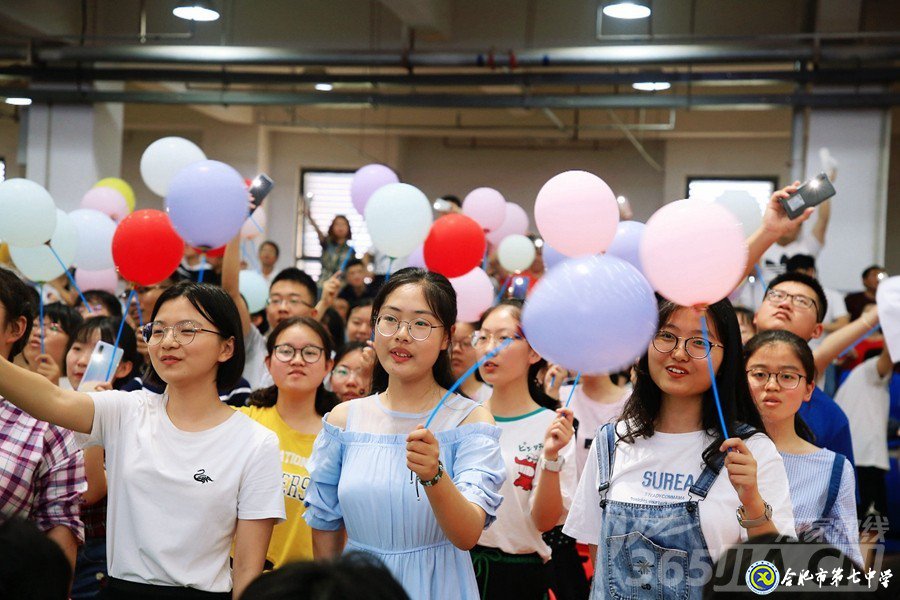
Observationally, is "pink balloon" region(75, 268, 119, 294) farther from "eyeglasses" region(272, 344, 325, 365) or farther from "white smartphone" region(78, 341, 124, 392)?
"eyeglasses" region(272, 344, 325, 365)

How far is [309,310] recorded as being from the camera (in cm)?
427

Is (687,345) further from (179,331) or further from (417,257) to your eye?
(417,257)

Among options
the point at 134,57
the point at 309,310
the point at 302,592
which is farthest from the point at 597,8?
the point at 302,592

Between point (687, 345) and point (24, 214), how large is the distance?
2726 mm

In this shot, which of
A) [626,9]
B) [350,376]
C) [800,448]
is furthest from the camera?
[626,9]

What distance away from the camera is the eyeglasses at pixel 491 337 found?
314 cm

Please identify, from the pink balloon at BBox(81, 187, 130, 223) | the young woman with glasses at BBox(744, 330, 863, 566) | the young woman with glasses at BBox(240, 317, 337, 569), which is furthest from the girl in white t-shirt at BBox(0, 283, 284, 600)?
the pink balloon at BBox(81, 187, 130, 223)

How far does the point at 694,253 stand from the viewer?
2.12m

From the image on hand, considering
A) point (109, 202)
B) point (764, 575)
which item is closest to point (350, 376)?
point (764, 575)

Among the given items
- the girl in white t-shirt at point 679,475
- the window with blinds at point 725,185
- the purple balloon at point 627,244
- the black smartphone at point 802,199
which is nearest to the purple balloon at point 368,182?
the purple balloon at point 627,244

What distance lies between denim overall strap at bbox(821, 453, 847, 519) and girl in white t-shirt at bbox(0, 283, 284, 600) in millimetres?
1442

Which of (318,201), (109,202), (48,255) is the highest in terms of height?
(318,201)

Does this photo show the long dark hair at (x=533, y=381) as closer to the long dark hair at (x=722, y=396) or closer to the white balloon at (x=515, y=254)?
the long dark hair at (x=722, y=396)

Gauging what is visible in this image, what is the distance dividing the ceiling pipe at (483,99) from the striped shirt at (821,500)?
205 inches
